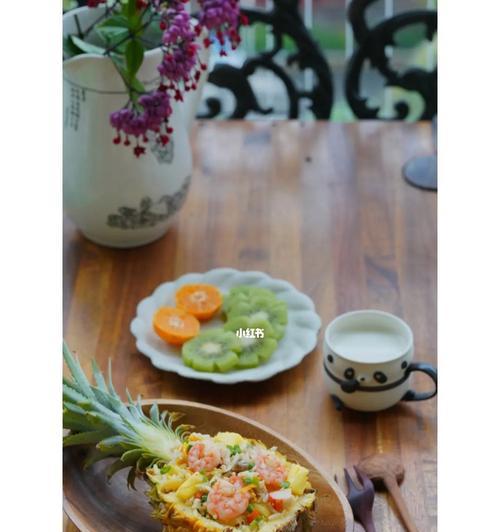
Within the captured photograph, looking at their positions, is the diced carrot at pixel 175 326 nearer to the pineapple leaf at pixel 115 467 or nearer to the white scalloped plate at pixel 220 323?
the white scalloped plate at pixel 220 323

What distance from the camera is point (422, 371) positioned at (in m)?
1.34

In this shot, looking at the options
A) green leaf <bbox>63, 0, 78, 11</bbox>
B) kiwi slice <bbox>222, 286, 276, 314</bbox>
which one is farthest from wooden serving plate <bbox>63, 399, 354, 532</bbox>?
green leaf <bbox>63, 0, 78, 11</bbox>

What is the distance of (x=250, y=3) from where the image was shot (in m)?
2.03

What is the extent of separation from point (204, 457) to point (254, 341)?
1.02ft

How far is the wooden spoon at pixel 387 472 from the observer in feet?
4.04

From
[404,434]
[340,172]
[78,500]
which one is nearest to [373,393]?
[404,434]

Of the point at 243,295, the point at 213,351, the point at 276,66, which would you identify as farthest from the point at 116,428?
the point at 276,66

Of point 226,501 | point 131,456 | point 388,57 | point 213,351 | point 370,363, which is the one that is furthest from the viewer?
point 388,57

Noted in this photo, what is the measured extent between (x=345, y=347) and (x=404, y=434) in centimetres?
13

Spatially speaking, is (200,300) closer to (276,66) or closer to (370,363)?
(370,363)

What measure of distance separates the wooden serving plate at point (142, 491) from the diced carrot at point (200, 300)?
224mm

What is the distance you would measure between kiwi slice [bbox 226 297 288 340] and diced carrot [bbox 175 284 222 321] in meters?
0.02

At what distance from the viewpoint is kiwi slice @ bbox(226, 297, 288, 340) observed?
57.8 inches

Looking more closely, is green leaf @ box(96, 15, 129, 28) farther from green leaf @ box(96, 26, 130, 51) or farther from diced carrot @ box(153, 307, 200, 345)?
diced carrot @ box(153, 307, 200, 345)
